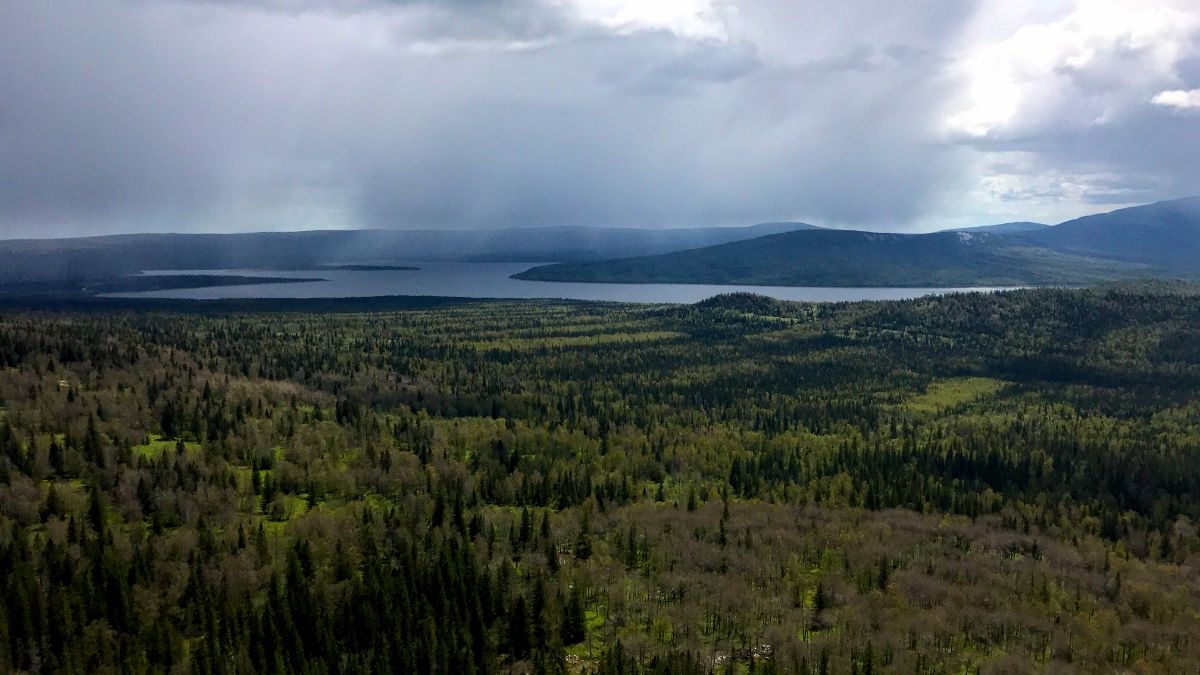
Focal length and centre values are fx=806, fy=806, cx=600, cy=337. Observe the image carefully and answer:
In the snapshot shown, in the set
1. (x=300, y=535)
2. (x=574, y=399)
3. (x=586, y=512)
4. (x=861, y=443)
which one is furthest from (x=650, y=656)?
(x=574, y=399)

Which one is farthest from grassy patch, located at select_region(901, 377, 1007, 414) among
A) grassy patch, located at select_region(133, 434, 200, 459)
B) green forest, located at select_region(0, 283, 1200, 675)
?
grassy patch, located at select_region(133, 434, 200, 459)

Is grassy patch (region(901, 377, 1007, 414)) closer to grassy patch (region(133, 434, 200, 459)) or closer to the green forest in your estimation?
the green forest

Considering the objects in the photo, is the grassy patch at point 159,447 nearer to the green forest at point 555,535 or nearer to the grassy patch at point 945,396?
the green forest at point 555,535

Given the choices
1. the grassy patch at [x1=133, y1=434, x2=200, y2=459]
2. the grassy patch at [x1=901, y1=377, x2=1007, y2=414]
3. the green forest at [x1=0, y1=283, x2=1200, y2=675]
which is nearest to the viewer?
the green forest at [x1=0, y1=283, x2=1200, y2=675]

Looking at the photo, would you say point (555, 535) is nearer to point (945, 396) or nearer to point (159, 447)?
point (159, 447)

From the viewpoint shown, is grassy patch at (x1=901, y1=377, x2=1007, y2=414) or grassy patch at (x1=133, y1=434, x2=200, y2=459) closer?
grassy patch at (x1=133, y1=434, x2=200, y2=459)

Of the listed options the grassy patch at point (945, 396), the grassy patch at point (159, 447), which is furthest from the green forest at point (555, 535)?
the grassy patch at point (945, 396)

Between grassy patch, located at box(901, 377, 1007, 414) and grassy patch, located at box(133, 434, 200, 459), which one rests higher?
grassy patch, located at box(133, 434, 200, 459)

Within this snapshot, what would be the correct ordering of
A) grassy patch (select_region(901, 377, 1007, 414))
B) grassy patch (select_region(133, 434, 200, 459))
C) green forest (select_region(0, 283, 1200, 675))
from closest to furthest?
green forest (select_region(0, 283, 1200, 675)) < grassy patch (select_region(133, 434, 200, 459)) < grassy patch (select_region(901, 377, 1007, 414))
